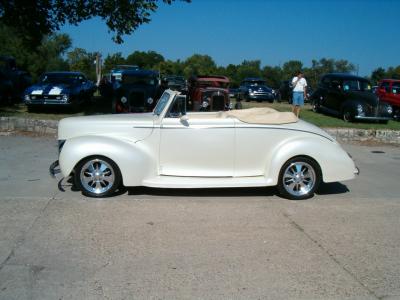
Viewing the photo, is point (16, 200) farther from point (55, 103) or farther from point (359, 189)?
point (55, 103)

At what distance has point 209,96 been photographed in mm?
15133

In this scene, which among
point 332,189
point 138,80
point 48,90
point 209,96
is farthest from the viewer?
point 138,80

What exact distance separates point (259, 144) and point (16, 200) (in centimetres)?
348

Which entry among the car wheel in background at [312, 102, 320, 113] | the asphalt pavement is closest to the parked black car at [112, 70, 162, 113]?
the car wheel in background at [312, 102, 320, 113]

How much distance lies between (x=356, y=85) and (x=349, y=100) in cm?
123

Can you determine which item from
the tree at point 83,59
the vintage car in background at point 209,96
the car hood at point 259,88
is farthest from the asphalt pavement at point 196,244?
the tree at point 83,59

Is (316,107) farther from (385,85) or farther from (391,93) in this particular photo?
(385,85)

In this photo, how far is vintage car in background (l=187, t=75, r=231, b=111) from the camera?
1497 centimetres

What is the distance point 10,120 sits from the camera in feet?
42.6

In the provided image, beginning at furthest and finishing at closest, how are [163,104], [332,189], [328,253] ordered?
[332,189]
[163,104]
[328,253]

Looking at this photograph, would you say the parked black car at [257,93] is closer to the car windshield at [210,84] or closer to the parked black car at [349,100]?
the parked black car at [349,100]

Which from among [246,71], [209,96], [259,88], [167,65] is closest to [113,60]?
[167,65]

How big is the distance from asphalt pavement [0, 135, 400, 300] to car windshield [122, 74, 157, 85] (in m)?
9.15

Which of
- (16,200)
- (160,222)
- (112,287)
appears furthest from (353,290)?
(16,200)
